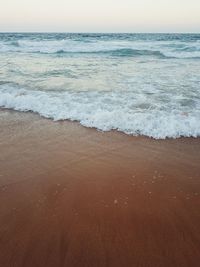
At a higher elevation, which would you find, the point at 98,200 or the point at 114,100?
the point at 98,200

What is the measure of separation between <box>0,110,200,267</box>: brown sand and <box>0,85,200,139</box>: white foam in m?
0.42

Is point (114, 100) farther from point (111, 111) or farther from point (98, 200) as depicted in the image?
point (98, 200)

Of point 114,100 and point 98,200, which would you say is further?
point 114,100

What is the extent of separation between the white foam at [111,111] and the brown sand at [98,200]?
42 centimetres

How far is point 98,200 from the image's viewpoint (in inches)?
129

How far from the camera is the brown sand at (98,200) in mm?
2541

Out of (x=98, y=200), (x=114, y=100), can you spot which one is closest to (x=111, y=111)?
(x=114, y=100)

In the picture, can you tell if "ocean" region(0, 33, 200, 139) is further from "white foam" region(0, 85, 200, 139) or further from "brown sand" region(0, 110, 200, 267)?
"brown sand" region(0, 110, 200, 267)

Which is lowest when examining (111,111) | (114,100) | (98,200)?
(114,100)

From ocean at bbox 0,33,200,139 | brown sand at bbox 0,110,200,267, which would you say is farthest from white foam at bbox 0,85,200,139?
brown sand at bbox 0,110,200,267

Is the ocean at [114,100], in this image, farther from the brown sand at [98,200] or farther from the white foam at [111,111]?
the brown sand at [98,200]

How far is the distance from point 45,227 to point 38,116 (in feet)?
11.4

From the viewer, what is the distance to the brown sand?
8.34 ft

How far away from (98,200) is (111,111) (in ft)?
9.97
